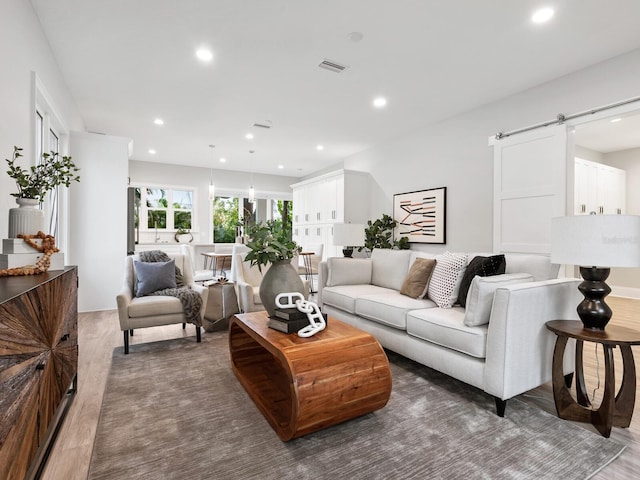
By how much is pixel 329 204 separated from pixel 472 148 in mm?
3076

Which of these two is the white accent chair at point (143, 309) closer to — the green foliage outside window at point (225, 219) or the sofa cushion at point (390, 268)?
the sofa cushion at point (390, 268)

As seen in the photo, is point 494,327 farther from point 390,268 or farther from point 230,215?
point 230,215

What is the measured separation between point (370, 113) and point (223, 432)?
4353mm

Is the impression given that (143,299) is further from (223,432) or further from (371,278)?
(371,278)

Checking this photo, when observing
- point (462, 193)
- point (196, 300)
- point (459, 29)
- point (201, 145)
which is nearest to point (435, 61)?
point (459, 29)

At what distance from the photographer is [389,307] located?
2730 millimetres

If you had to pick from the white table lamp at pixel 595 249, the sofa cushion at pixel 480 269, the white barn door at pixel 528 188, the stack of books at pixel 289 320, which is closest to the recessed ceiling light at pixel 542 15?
the white barn door at pixel 528 188

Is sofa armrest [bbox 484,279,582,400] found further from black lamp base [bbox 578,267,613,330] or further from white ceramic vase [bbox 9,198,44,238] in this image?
white ceramic vase [bbox 9,198,44,238]

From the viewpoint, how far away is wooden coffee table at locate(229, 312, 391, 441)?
159 centimetres

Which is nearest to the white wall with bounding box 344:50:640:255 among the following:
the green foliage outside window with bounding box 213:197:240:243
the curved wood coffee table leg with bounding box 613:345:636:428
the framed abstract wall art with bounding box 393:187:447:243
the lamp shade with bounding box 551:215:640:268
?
the framed abstract wall art with bounding box 393:187:447:243

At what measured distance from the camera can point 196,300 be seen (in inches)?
126

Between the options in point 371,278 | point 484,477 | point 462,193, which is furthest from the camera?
point 462,193

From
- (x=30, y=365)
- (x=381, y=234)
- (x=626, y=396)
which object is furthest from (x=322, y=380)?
(x=381, y=234)

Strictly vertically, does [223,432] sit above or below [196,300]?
below
